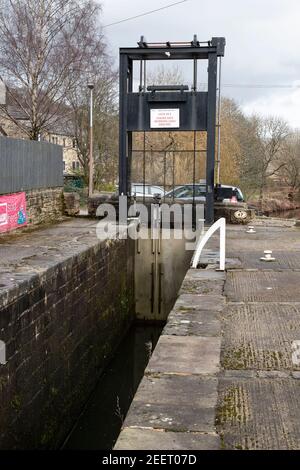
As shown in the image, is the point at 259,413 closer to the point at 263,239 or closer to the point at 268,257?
the point at 268,257

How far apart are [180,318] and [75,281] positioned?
311cm

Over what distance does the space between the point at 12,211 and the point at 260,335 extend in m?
8.44

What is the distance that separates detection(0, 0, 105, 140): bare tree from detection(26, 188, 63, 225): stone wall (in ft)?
22.6

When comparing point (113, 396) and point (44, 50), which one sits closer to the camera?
point (113, 396)

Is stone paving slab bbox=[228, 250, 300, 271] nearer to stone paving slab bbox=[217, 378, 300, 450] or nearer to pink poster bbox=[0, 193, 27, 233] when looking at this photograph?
pink poster bbox=[0, 193, 27, 233]

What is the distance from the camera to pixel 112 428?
30.0 feet

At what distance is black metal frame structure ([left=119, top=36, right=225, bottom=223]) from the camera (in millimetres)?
14750

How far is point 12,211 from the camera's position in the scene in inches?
522

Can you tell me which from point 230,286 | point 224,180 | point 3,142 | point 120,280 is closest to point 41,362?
point 230,286

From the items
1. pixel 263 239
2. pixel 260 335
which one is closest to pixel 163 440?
pixel 260 335

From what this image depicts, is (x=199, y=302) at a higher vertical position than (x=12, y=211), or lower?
lower

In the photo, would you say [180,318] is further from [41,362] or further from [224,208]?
[224,208]

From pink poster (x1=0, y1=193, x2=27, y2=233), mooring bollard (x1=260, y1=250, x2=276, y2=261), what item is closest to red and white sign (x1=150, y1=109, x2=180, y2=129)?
pink poster (x1=0, y1=193, x2=27, y2=233)

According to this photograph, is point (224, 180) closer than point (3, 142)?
No
